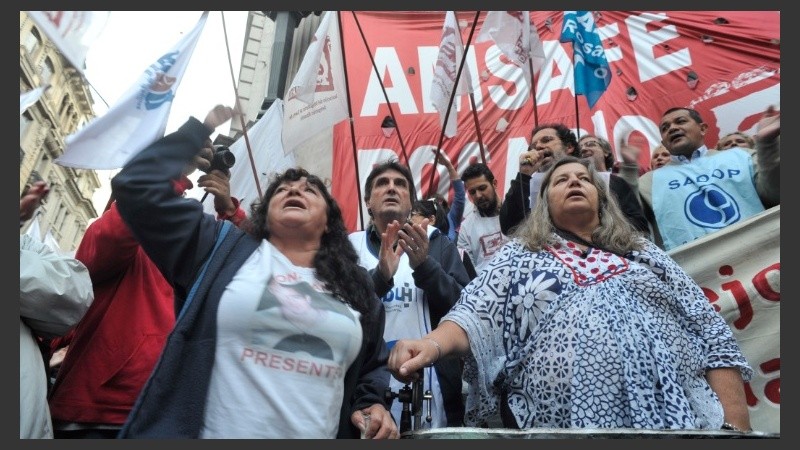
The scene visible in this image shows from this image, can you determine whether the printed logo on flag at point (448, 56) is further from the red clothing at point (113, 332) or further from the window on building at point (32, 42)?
the red clothing at point (113, 332)

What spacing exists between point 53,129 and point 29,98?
29 centimetres

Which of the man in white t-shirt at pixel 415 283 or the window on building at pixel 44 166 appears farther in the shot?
the man in white t-shirt at pixel 415 283

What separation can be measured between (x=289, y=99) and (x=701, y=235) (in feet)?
10.9

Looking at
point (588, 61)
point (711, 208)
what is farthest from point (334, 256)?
point (588, 61)

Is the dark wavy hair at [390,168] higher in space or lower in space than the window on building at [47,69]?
lower

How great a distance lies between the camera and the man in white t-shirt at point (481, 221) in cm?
502

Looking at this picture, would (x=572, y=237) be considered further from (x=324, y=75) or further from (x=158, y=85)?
(x=324, y=75)

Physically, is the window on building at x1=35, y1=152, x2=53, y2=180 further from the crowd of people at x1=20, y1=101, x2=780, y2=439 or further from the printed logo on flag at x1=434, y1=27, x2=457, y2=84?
the printed logo on flag at x1=434, y1=27, x2=457, y2=84

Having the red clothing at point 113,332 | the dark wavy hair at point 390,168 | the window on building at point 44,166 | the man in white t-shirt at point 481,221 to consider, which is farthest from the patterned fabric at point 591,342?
the man in white t-shirt at point 481,221

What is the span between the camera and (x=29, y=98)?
8.98 ft

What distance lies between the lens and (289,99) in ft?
19.8

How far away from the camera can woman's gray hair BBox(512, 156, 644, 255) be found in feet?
10.2

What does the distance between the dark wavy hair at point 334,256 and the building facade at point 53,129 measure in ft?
2.65

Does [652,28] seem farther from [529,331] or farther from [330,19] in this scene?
[529,331]
